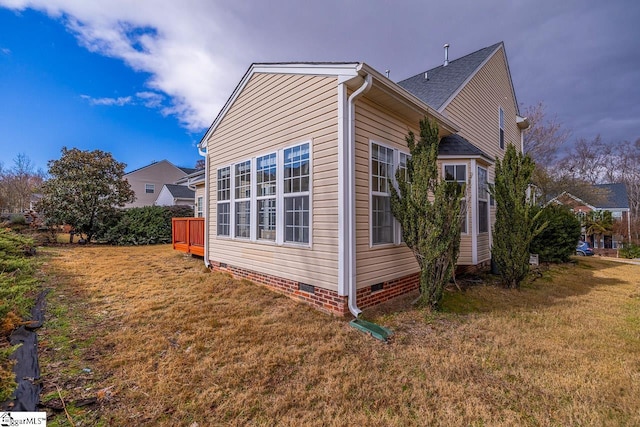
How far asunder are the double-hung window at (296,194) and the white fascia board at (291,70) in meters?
1.25

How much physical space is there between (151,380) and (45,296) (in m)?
4.40

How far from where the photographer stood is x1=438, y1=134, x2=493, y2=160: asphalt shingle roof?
254 inches

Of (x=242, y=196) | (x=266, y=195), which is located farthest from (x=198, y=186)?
(x=266, y=195)

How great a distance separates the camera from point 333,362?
117 inches

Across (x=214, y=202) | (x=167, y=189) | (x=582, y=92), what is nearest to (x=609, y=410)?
(x=214, y=202)

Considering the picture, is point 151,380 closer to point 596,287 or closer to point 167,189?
point 596,287

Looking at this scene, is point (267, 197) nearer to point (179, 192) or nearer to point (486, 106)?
point (486, 106)

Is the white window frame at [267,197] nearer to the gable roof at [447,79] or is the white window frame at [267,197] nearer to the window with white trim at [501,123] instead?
the gable roof at [447,79]

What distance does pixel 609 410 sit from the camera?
86.9 inches

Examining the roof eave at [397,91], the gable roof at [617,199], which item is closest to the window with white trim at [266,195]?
the roof eave at [397,91]

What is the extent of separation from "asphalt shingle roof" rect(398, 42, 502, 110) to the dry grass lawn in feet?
18.8

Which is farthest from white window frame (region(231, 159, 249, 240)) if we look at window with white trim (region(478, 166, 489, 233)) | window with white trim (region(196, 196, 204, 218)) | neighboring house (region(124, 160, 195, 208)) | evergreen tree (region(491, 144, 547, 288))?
neighboring house (region(124, 160, 195, 208))

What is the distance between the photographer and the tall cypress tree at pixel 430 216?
13.9ft

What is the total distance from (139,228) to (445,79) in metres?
15.9
